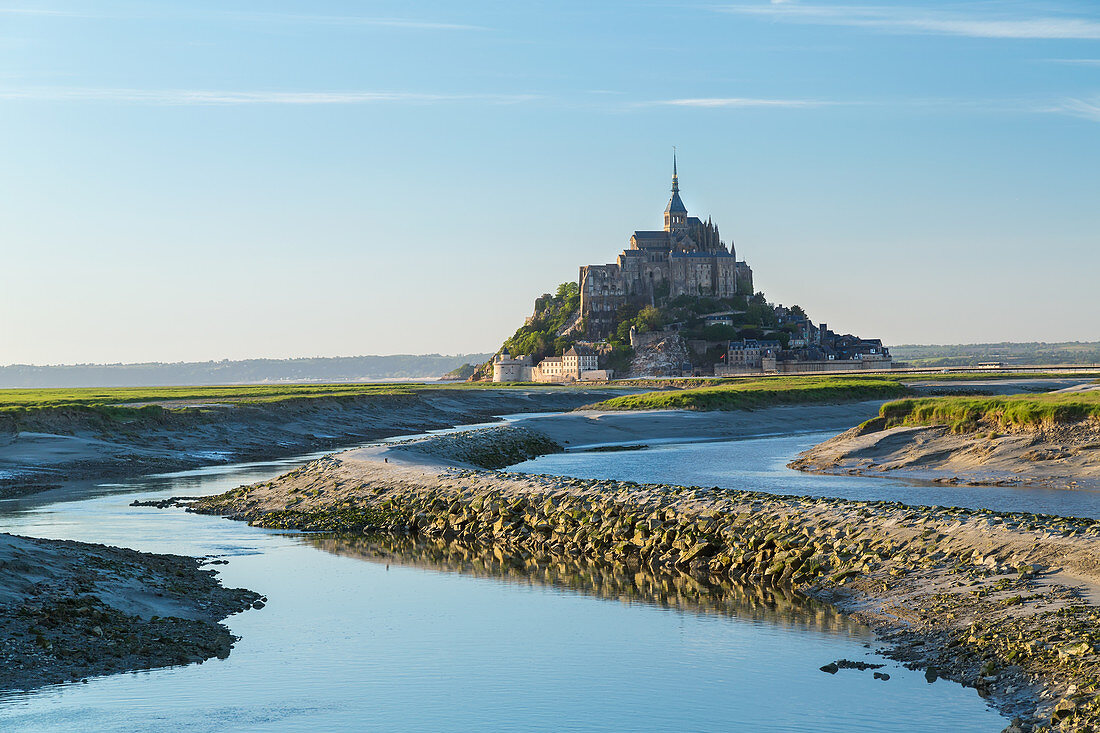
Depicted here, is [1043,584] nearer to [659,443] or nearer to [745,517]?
[745,517]

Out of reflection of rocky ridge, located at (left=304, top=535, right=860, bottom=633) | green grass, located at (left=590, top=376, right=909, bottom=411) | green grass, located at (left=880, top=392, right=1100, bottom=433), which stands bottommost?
reflection of rocky ridge, located at (left=304, top=535, right=860, bottom=633)

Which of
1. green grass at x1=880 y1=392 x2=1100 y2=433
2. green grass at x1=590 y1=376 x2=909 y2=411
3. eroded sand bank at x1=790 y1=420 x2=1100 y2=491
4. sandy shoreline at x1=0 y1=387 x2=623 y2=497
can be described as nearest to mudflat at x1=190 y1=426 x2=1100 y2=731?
eroded sand bank at x1=790 y1=420 x2=1100 y2=491

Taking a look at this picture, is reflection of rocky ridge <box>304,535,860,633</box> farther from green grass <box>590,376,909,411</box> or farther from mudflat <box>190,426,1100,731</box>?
green grass <box>590,376,909,411</box>

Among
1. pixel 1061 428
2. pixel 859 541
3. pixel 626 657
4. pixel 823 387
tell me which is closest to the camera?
pixel 626 657

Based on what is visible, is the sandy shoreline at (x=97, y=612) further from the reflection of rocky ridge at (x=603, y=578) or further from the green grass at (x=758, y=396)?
the green grass at (x=758, y=396)

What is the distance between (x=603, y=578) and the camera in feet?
67.8

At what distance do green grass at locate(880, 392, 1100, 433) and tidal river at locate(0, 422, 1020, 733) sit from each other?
1983 centimetres

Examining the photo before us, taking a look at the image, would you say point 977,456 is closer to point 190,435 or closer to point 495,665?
point 495,665

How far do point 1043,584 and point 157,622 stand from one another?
42.0 ft

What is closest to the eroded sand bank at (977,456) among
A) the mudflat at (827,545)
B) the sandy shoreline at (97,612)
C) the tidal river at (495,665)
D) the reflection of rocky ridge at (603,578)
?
the mudflat at (827,545)

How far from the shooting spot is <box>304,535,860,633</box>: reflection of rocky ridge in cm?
1719

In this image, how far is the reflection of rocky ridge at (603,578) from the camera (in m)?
17.2

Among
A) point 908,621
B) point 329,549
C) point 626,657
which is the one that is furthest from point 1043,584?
point 329,549

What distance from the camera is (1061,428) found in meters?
33.8
